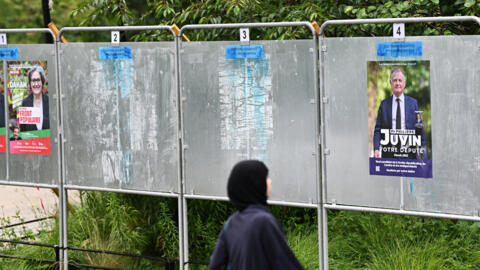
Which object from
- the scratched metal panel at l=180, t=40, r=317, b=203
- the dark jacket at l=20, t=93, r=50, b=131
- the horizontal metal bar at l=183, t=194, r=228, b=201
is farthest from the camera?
the dark jacket at l=20, t=93, r=50, b=131

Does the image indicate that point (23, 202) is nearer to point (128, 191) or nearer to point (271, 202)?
point (128, 191)

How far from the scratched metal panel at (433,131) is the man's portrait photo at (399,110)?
0.06 meters

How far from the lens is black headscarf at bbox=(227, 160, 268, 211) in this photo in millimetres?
4617

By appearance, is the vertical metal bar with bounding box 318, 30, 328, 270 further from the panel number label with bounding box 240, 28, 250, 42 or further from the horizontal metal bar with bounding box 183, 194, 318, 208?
the panel number label with bounding box 240, 28, 250, 42

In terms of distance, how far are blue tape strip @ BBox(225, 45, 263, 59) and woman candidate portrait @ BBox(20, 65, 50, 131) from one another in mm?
2130

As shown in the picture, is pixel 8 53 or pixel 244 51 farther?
pixel 8 53

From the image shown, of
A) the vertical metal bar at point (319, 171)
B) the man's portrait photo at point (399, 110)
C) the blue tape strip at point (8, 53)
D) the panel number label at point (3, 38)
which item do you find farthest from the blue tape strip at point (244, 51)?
the panel number label at point (3, 38)

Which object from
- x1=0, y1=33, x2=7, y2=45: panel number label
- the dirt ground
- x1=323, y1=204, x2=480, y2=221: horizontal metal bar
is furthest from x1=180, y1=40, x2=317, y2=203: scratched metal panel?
the dirt ground

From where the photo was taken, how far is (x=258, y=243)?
4.72 meters

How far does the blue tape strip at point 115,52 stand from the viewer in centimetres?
820

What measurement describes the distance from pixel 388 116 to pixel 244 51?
4.64ft

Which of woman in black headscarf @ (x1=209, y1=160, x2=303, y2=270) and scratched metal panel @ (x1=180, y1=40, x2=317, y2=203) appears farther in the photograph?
scratched metal panel @ (x1=180, y1=40, x2=317, y2=203)

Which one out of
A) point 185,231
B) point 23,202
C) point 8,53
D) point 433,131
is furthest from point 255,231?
point 23,202

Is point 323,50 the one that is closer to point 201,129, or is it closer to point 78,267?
point 201,129
